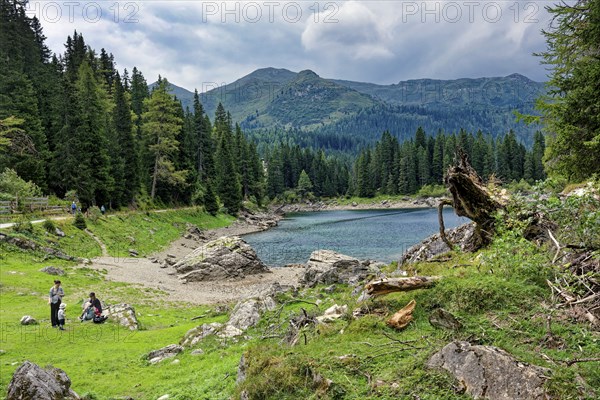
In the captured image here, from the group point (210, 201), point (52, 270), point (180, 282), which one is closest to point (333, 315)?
point (52, 270)

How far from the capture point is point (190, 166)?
72500 mm

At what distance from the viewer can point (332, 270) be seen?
25.1m

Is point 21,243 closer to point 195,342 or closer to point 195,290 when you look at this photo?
point 195,290

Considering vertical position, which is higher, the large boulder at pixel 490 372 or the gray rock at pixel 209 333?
the large boulder at pixel 490 372

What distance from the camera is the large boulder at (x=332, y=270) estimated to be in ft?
79.4

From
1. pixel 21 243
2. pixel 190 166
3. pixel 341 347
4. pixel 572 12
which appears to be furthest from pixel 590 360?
pixel 190 166

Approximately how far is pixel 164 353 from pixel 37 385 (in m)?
5.15

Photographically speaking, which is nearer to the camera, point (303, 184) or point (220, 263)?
point (220, 263)

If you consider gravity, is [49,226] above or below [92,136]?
below

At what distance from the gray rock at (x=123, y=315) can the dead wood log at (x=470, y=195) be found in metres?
14.7

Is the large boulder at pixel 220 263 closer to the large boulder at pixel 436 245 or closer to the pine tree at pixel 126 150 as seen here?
the large boulder at pixel 436 245

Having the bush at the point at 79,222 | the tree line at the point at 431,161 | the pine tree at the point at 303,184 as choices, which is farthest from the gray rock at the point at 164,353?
the pine tree at the point at 303,184

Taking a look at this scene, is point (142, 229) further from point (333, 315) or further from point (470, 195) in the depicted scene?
point (470, 195)

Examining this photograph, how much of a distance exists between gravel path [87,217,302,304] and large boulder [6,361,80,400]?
1434 cm
